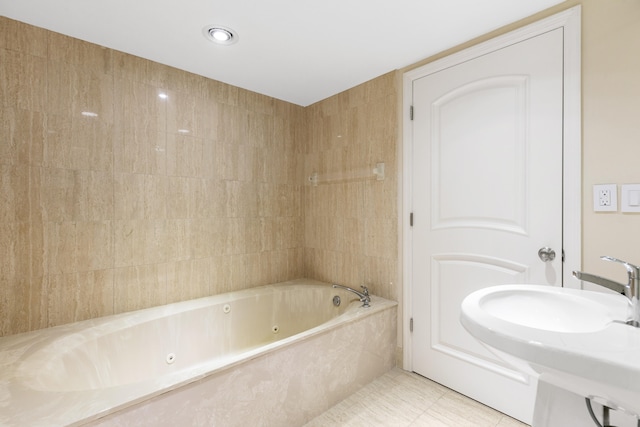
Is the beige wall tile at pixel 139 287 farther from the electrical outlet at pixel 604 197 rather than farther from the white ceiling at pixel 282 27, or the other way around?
the electrical outlet at pixel 604 197

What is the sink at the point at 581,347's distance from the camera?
0.61 metres

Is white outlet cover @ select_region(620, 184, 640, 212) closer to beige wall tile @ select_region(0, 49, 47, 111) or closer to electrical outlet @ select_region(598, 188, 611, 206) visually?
electrical outlet @ select_region(598, 188, 611, 206)

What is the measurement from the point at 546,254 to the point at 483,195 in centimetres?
44

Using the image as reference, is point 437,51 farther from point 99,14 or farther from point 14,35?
point 14,35

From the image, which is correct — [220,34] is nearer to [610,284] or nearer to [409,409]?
[610,284]

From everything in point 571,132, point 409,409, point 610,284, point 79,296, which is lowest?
point 409,409

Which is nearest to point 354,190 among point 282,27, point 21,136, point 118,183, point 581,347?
point 282,27

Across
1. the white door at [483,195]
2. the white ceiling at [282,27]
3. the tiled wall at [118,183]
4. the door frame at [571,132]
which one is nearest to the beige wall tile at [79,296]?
the tiled wall at [118,183]

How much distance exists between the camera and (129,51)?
6.30ft

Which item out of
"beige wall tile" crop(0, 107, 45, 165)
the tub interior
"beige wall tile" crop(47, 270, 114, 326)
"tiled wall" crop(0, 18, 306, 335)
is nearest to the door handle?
the tub interior

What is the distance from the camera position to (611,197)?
1.32 m

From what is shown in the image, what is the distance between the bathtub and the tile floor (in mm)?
74

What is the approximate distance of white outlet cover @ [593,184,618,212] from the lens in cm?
132

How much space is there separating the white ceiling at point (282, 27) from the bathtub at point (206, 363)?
170cm
